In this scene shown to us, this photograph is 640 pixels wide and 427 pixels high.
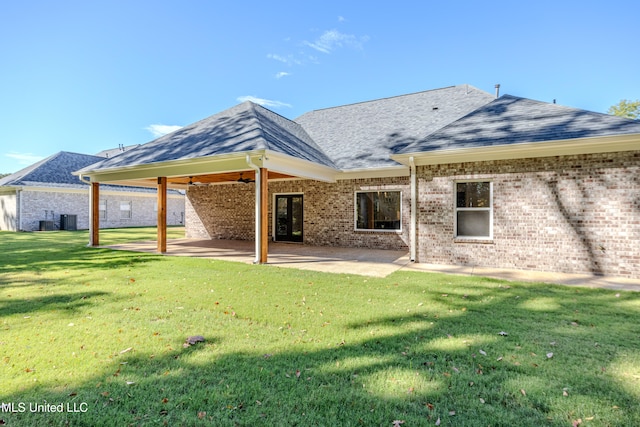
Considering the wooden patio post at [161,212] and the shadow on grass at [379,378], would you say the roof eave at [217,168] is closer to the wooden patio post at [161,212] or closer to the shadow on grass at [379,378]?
the wooden patio post at [161,212]

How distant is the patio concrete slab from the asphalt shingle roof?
311 cm

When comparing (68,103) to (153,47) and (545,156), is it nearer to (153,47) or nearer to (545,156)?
(153,47)

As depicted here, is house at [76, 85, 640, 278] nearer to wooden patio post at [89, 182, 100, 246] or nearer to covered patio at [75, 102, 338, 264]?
covered patio at [75, 102, 338, 264]

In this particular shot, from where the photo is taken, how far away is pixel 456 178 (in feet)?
28.5

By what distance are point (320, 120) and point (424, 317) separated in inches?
546

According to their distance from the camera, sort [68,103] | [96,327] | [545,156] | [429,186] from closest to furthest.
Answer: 1. [96,327]
2. [545,156]
3. [429,186]
4. [68,103]

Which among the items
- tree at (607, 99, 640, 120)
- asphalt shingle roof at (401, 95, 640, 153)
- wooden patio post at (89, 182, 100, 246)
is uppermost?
tree at (607, 99, 640, 120)

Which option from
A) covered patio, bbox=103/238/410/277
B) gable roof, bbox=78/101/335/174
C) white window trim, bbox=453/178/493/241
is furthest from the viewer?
gable roof, bbox=78/101/335/174

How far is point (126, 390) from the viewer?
266 centimetres

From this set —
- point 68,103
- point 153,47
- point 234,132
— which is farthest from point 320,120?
point 68,103

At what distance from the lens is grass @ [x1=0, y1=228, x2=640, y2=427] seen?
240 cm

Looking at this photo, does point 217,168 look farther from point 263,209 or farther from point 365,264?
point 365,264

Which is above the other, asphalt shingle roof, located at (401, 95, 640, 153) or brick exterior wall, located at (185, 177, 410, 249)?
asphalt shingle roof, located at (401, 95, 640, 153)

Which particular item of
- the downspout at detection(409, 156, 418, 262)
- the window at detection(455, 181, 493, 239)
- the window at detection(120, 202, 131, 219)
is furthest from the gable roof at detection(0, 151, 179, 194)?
the window at detection(455, 181, 493, 239)
